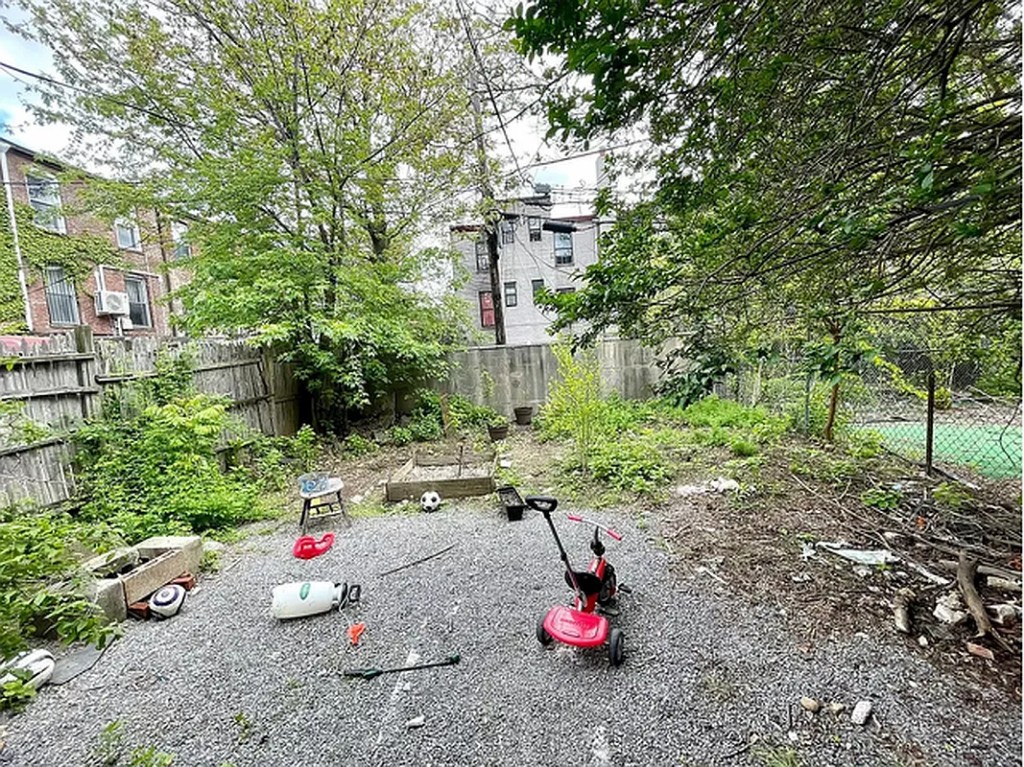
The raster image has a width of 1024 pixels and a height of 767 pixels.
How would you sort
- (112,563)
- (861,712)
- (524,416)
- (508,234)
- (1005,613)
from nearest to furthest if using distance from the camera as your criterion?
(861,712) → (1005,613) → (112,563) → (524,416) → (508,234)

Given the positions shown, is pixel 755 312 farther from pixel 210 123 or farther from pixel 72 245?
pixel 72 245

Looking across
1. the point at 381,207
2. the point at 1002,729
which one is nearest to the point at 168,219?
the point at 381,207

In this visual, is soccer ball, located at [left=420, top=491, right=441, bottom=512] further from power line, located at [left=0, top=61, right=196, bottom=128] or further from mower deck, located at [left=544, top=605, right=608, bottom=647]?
power line, located at [left=0, top=61, right=196, bottom=128]

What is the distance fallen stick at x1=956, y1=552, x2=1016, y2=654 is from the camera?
1866 mm

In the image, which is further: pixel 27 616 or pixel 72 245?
pixel 72 245

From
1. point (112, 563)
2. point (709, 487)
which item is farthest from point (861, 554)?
point (112, 563)

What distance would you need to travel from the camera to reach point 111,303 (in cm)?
1090

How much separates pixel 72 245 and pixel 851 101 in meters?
13.1

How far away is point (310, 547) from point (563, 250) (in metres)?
13.9

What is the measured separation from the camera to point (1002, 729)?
4.95 feet

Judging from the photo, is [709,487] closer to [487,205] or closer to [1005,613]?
[1005,613]

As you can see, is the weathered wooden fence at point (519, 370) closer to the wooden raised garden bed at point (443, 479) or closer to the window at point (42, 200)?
the wooden raised garden bed at point (443, 479)

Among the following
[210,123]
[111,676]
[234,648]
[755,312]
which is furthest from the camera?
[210,123]

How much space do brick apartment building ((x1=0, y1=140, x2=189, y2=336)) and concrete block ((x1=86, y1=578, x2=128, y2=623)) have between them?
5383mm
